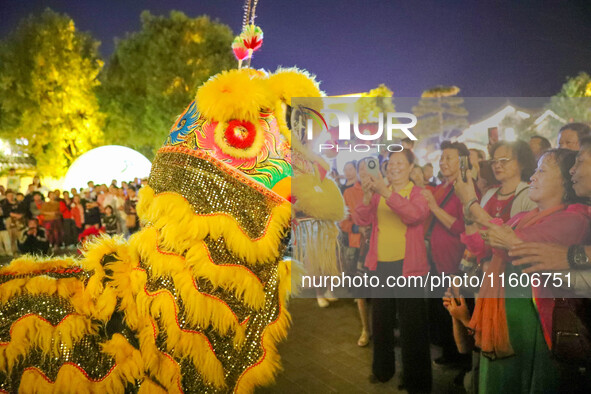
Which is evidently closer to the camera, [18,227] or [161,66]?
[18,227]

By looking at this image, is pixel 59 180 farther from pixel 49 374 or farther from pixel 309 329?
pixel 49 374

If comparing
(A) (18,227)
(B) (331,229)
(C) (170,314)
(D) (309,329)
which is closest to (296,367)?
(D) (309,329)

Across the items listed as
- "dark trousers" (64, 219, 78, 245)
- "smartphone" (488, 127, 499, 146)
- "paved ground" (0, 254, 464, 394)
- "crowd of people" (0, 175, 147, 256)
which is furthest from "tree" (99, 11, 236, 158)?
"smartphone" (488, 127, 499, 146)

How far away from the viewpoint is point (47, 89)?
18.7m

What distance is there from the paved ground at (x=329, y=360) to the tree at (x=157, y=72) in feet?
59.9

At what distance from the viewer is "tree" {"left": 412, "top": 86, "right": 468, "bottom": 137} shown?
236 centimetres

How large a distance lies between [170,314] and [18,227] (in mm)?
9879

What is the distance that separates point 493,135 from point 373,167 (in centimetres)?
89

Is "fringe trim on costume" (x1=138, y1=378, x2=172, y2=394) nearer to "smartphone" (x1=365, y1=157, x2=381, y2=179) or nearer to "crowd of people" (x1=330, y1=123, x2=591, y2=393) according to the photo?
"crowd of people" (x1=330, y1=123, x2=591, y2=393)

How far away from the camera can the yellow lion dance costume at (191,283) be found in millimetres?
1584

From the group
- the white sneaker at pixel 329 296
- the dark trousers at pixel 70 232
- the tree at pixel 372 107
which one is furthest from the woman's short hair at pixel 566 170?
the dark trousers at pixel 70 232

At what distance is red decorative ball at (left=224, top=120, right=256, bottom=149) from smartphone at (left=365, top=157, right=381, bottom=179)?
1372 mm

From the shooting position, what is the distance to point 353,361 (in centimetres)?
366

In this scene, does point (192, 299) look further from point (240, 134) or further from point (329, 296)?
point (329, 296)
